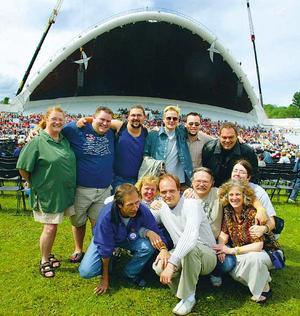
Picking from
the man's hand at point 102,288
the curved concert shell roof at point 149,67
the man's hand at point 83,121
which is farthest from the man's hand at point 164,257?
the curved concert shell roof at point 149,67

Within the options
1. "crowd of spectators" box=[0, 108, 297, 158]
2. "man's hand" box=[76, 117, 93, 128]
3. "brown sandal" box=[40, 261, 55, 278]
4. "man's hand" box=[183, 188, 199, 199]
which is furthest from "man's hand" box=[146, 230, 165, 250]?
"crowd of spectators" box=[0, 108, 297, 158]

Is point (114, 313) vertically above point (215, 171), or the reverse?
point (215, 171)

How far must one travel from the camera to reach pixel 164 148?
4.95 m

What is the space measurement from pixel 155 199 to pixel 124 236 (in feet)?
2.01

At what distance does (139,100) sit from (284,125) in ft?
67.1

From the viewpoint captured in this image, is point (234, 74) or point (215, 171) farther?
point (234, 74)

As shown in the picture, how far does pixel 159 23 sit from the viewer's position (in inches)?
1577

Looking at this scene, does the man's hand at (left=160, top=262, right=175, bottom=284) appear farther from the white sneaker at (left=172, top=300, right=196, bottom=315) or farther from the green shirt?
the green shirt

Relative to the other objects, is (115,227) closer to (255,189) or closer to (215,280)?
(215,280)

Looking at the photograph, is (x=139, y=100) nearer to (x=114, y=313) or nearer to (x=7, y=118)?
(x=7, y=118)

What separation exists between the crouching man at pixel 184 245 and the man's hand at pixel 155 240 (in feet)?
0.45

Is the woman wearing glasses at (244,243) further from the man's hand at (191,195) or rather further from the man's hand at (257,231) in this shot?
the man's hand at (191,195)

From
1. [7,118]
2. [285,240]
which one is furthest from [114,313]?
[7,118]

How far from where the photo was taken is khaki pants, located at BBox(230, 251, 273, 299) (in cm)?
384
